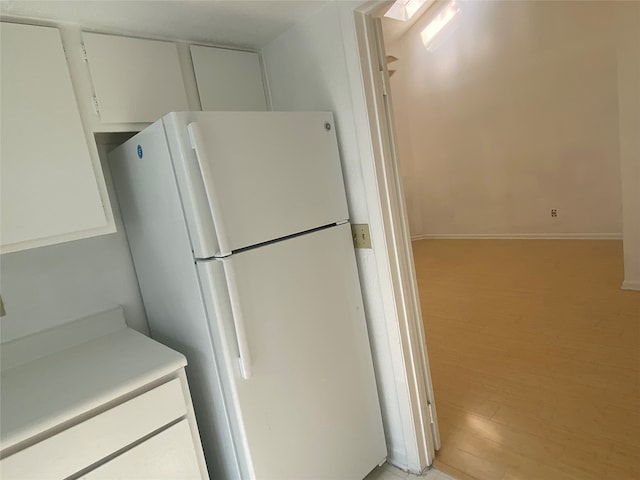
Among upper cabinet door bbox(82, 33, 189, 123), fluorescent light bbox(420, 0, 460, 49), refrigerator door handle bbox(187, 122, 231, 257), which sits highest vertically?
fluorescent light bbox(420, 0, 460, 49)

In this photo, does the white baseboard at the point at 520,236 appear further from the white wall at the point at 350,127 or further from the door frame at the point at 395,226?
the white wall at the point at 350,127

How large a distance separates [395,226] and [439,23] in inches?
200

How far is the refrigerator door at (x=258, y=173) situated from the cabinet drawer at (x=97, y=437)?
498mm

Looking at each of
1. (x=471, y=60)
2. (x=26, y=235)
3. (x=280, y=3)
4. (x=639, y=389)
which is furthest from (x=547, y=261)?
(x=26, y=235)

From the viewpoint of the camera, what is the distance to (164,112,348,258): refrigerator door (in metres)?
1.21

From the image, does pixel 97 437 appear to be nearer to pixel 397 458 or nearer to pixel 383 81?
pixel 397 458

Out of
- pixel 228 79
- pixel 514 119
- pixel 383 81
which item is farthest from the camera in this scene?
pixel 514 119

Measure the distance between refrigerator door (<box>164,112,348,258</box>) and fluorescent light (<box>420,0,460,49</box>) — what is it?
16.1 ft

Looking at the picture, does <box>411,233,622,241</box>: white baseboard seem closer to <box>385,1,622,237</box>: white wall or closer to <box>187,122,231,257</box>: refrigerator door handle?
<box>385,1,622,237</box>: white wall

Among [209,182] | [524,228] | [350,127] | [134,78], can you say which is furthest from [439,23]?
[209,182]

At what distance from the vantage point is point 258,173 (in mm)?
1348

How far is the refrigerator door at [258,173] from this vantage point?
1.21m

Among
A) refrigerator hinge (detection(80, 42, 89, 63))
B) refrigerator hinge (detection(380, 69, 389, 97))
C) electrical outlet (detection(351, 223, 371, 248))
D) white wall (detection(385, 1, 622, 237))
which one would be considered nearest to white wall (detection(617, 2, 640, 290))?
white wall (detection(385, 1, 622, 237))

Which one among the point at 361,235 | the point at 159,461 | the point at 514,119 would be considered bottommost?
the point at 159,461
